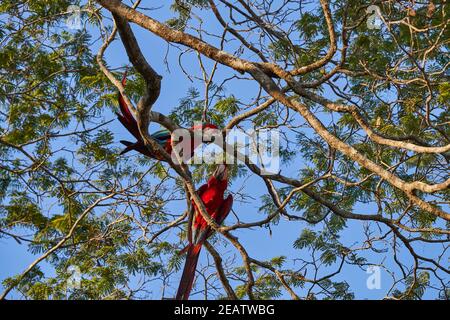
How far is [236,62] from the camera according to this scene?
132 inches

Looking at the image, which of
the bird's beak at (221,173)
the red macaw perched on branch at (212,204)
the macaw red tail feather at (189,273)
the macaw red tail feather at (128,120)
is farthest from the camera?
the bird's beak at (221,173)

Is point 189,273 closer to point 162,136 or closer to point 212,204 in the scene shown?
point 212,204

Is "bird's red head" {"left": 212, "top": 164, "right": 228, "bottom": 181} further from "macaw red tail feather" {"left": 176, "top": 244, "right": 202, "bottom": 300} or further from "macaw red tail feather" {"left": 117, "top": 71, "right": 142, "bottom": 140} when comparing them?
"macaw red tail feather" {"left": 117, "top": 71, "right": 142, "bottom": 140}

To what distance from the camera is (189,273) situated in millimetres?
3646

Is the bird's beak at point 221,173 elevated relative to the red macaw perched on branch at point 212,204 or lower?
elevated

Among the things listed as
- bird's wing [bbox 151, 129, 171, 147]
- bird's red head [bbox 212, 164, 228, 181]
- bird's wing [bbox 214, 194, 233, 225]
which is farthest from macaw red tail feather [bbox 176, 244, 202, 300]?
bird's wing [bbox 151, 129, 171, 147]

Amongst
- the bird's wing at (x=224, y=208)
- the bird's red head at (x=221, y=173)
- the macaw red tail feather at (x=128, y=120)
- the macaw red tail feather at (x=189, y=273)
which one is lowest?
the macaw red tail feather at (x=189, y=273)

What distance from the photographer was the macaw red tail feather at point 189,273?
3525 mm

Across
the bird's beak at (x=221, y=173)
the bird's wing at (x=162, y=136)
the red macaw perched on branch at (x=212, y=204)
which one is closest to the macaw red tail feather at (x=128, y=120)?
the bird's wing at (x=162, y=136)

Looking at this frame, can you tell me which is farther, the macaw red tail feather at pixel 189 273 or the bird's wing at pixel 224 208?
the bird's wing at pixel 224 208

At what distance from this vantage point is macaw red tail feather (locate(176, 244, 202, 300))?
3.53m

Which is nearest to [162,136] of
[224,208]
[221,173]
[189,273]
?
[221,173]

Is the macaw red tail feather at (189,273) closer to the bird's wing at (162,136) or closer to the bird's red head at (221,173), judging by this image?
the bird's red head at (221,173)
